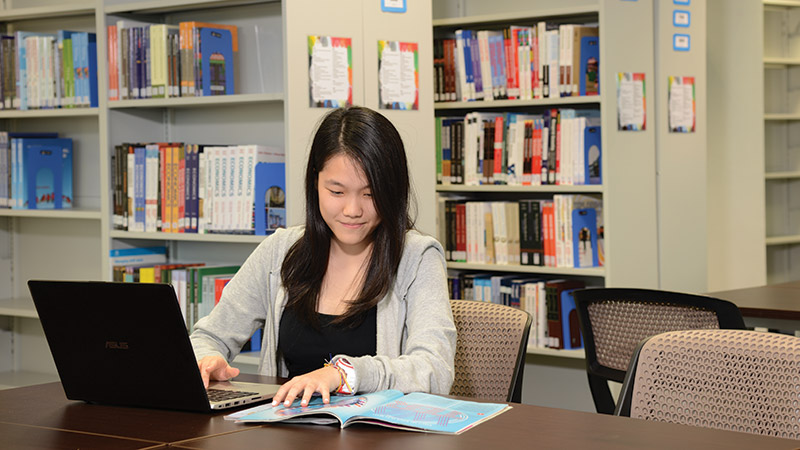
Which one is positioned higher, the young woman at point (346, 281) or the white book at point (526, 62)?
the white book at point (526, 62)

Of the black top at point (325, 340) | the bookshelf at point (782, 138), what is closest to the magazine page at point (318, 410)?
the black top at point (325, 340)

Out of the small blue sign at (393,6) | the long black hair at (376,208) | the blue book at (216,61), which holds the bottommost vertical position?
the long black hair at (376,208)

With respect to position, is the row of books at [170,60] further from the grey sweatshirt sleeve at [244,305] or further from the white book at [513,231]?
the grey sweatshirt sleeve at [244,305]

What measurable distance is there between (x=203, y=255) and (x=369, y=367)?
2.49 meters

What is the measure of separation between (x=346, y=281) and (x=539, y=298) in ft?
6.86

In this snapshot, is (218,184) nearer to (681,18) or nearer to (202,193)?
(202,193)

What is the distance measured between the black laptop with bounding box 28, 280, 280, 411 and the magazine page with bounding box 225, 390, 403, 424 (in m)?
0.09

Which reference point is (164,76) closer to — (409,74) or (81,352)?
(409,74)

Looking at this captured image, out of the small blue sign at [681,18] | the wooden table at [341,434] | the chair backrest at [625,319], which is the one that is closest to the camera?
the wooden table at [341,434]

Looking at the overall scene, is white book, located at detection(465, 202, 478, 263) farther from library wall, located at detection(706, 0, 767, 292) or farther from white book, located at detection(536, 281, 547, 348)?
library wall, located at detection(706, 0, 767, 292)

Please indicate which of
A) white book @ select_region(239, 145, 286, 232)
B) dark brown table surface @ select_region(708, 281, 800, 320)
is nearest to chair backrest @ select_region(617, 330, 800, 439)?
dark brown table surface @ select_region(708, 281, 800, 320)

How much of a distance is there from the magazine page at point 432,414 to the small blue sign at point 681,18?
2.87 meters

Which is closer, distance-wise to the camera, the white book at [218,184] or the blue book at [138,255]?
the white book at [218,184]

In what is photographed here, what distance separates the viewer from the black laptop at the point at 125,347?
1.62 metres
